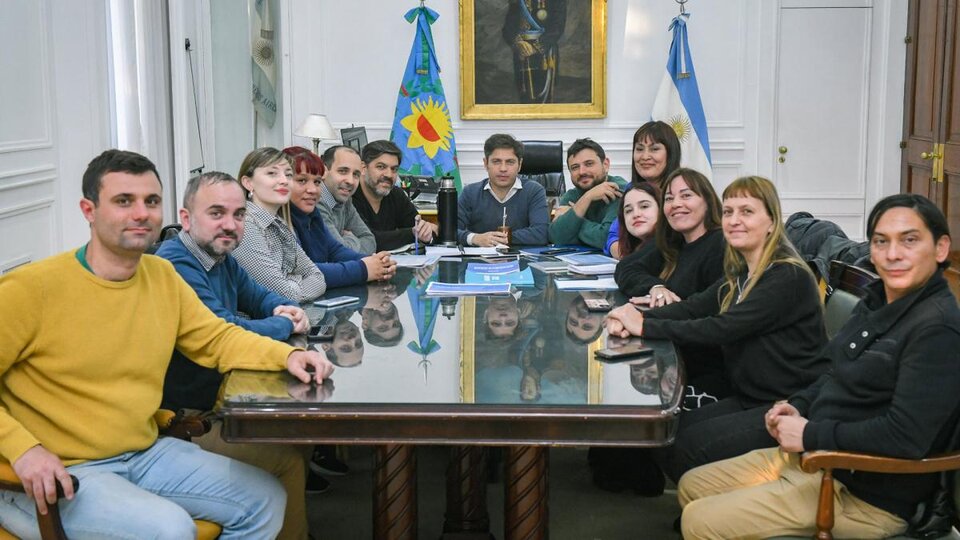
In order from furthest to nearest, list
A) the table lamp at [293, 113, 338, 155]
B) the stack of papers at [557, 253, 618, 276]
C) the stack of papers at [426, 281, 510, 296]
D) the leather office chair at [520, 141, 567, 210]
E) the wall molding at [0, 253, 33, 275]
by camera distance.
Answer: the table lamp at [293, 113, 338, 155], the leather office chair at [520, 141, 567, 210], the wall molding at [0, 253, 33, 275], the stack of papers at [557, 253, 618, 276], the stack of papers at [426, 281, 510, 296]

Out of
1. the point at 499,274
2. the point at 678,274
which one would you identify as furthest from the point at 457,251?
the point at 678,274

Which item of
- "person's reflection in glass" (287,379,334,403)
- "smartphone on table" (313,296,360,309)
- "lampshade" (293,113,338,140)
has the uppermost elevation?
"lampshade" (293,113,338,140)

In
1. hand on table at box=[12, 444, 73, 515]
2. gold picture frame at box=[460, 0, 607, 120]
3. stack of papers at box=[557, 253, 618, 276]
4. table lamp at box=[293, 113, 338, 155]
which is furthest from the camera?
gold picture frame at box=[460, 0, 607, 120]

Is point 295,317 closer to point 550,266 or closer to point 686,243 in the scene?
point 686,243

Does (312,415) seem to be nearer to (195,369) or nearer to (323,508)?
(195,369)

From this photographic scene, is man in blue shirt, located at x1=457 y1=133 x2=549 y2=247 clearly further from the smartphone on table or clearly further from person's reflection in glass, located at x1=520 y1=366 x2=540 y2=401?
person's reflection in glass, located at x1=520 y1=366 x2=540 y2=401

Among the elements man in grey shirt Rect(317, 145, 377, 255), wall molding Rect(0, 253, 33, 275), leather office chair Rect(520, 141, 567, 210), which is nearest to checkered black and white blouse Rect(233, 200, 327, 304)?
man in grey shirt Rect(317, 145, 377, 255)

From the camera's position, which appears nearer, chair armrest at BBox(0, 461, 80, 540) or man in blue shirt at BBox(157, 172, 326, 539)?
chair armrest at BBox(0, 461, 80, 540)

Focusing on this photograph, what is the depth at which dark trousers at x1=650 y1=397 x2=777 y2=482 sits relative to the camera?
8.55 ft

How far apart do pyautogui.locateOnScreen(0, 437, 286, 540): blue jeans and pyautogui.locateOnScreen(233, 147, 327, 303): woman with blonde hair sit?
0.90 metres

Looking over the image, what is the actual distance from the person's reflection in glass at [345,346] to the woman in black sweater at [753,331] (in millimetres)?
676

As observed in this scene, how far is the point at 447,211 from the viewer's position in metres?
4.76

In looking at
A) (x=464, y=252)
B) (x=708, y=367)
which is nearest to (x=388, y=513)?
(x=708, y=367)

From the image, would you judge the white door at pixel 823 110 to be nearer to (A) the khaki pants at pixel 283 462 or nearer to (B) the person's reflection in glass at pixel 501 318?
(B) the person's reflection in glass at pixel 501 318
